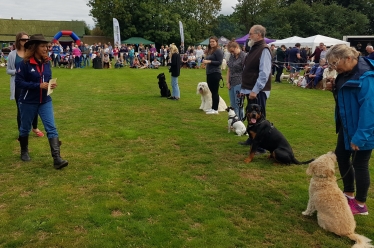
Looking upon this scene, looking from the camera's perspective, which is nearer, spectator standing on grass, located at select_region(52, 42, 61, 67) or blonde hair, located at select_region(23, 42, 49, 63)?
blonde hair, located at select_region(23, 42, 49, 63)

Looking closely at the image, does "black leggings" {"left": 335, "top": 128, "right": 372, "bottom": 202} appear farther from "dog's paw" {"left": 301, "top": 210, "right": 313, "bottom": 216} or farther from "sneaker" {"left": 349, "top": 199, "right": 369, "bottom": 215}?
"dog's paw" {"left": 301, "top": 210, "right": 313, "bottom": 216}

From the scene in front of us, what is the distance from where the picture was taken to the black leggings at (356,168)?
3.38m

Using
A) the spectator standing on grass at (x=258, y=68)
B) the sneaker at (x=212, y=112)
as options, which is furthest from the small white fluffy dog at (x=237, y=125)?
the sneaker at (x=212, y=112)

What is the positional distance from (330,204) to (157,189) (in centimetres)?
206

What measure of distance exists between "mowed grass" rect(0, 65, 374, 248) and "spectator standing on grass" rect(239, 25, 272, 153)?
1.12 m

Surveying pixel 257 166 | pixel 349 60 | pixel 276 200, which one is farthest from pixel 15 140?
pixel 349 60

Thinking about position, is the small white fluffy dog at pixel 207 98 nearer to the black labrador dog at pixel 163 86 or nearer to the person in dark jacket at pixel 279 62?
the black labrador dog at pixel 163 86

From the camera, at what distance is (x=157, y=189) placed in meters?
4.20

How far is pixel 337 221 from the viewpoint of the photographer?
10.3ft

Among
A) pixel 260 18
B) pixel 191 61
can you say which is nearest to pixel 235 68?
pixel 191 61

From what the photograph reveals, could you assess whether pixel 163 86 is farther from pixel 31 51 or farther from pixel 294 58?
pixel 294 58

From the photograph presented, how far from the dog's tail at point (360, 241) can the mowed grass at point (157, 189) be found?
0.08 metres

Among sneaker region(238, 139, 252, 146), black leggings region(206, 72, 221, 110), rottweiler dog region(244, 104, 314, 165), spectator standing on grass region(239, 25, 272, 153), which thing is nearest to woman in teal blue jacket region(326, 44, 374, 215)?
rottweiler dog region(244, 104, 314, 165)

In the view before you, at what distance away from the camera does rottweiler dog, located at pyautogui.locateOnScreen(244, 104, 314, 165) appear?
16.6 feet
